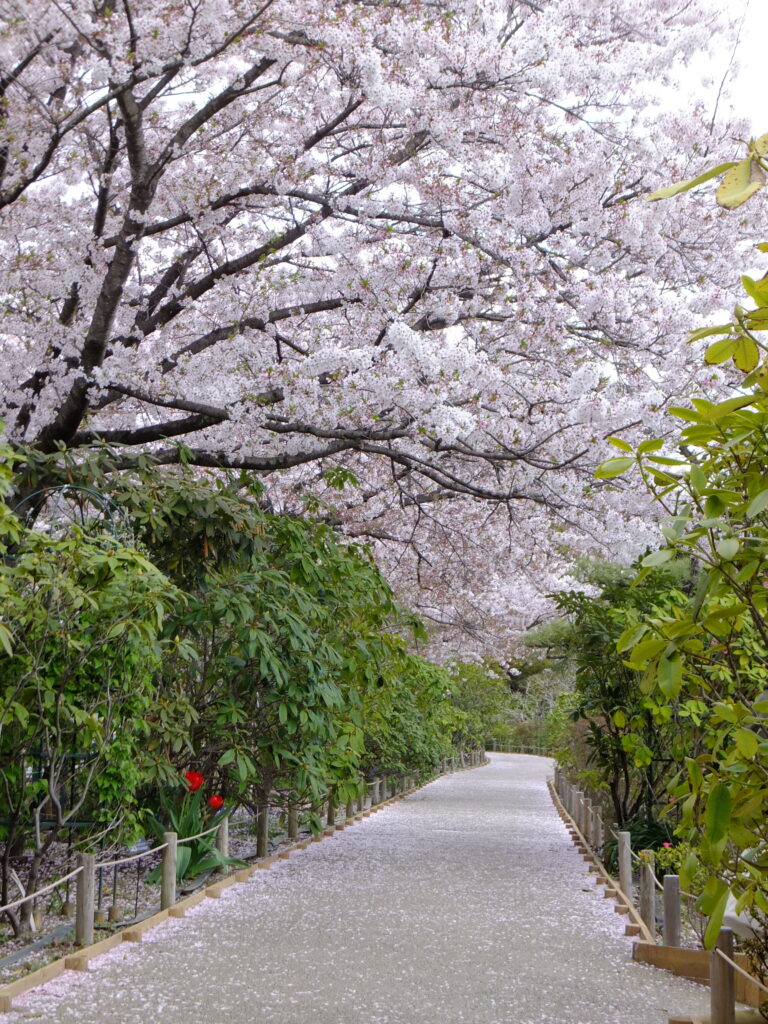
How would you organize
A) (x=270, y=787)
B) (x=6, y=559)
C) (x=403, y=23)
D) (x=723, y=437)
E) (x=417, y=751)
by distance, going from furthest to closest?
(x=417, y=751) → (x=270, y=787) → (x=403, y=23) → (x=6, y=559) → (x=723, y=437)

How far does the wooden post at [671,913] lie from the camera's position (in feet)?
17.5

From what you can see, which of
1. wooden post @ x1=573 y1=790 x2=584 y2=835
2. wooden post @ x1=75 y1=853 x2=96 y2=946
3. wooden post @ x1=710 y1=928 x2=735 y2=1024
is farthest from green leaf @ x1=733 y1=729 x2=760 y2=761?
wooden post @ x1=573 y1=790 x2=584 y2=835

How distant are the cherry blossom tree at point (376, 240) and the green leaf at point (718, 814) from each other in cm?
569

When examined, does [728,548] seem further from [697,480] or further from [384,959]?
[384,959]

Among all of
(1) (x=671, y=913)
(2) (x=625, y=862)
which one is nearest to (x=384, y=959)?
(1) (x=671, y=913)

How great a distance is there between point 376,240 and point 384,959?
5450mm

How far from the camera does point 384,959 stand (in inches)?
211

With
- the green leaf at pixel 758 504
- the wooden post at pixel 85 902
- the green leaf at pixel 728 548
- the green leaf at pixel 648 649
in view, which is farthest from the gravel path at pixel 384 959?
the green leaf at pixel 758 504

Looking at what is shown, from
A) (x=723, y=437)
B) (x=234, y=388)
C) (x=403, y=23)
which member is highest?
Answer: (x=403, y=23)

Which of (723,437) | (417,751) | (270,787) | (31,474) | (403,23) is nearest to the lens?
(723,437)

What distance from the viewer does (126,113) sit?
20.6 ft

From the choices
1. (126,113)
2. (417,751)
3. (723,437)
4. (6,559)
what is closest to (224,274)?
(126,113)

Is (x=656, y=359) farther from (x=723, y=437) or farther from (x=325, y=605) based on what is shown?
(x=723, y=437)

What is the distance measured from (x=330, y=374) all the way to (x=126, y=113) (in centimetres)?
288
